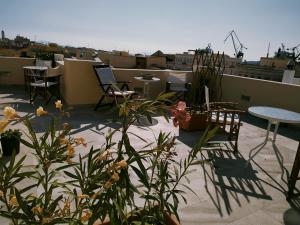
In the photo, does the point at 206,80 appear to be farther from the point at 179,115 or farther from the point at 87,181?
the point at 87,181

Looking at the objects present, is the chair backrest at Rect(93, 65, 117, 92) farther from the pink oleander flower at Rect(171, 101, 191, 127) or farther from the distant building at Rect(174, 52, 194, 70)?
the distant building at Rect(174, 52, 194, 70)

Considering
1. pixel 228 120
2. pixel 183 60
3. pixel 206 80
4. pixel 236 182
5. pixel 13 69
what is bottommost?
pixel 236 182

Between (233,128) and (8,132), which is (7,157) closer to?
(8,132)

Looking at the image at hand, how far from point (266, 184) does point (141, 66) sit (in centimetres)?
1644

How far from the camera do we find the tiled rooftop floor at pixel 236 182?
2336 mm

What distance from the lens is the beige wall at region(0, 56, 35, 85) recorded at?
8188 millimetres

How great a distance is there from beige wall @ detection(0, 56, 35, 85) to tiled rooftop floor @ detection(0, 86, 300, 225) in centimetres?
450

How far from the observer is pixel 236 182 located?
2.98 metres

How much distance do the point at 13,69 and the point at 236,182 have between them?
8.04 metres

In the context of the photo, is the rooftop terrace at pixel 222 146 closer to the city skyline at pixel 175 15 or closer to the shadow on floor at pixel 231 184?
the shadow on floor at pixel 231 184

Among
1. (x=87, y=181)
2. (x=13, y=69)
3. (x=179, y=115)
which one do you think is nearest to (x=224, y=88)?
(x=179, y=115)

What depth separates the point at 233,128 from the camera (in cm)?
421

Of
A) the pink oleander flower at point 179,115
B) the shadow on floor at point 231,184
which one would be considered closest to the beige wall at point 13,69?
the shadow on floor at point 231,184

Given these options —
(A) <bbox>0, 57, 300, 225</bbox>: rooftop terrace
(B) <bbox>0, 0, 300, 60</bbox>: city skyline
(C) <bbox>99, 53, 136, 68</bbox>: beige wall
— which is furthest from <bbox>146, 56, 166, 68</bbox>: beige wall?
(A) <bbox>0, 57, 300, 225</bbox>: rooftop terrace
